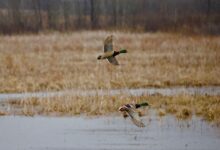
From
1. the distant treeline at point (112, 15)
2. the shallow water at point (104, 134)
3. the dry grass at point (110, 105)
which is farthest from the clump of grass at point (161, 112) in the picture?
the distant treeline at point (112, 15)

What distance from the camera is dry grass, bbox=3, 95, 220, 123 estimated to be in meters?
9.27

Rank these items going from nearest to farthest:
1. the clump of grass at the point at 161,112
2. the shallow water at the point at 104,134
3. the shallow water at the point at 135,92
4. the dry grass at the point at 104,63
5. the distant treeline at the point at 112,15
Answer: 1. the shallow water at the point at 104,134
2. the clump of grass at the point at 161,112
3. the shallow water at the point at 135,92
4. the dry grass at the point at 104,63
5. the distant treeline at the point at 112,15

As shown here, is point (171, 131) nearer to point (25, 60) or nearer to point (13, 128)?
point (13, 128)

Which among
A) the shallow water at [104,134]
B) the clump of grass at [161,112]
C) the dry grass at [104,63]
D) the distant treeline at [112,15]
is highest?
the distant treeline at [112,15]

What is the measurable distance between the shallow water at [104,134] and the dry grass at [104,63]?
3392 mm

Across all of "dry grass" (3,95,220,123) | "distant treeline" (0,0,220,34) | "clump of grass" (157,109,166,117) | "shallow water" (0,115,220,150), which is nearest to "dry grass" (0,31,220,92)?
"dry grass" (3,95,220,123)

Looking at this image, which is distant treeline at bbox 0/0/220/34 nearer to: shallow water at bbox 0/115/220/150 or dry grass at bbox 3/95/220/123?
dry grass at bbox 3/95/220/123

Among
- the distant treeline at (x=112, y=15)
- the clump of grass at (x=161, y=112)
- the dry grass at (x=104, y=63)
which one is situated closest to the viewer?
the clump of grass at (x=161, y=112)

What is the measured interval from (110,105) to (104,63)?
5715mm

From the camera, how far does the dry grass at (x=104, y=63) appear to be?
12.8 m

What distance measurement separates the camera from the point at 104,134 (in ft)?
26.1

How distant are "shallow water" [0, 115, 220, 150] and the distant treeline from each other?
16368 mm

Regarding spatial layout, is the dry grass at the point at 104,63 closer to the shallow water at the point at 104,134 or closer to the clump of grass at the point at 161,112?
the clump of grass at the point at 161,112

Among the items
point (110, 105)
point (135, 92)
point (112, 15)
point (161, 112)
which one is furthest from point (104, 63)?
point (112, 15)
